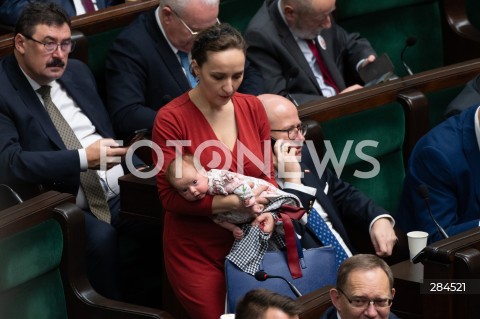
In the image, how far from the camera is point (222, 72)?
1.74 meters

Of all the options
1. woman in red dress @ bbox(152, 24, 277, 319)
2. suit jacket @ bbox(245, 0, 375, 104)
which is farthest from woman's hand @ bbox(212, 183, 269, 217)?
suit jacket @ bbox(245, 0, 375, 104)

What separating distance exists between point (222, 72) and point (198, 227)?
0.24 meters

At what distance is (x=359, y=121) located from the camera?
2203 millimetres

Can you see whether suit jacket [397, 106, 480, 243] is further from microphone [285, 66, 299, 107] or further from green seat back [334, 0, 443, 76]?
green seat back [334, 0, 443, 76]

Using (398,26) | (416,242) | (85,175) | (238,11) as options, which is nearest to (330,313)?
(416,242)

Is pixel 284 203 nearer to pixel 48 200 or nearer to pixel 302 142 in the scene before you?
pixel 302 142

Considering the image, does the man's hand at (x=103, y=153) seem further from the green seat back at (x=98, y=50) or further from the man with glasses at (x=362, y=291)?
the man with glasses at (x=362, y=291)

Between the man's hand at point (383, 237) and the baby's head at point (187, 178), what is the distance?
0.43 meters

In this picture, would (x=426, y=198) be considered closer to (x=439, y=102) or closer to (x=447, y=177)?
(x=447, y=177)

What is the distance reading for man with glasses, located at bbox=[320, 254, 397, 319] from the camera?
1584mm

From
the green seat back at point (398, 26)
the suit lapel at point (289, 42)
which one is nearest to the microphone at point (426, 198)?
the suit lapel at point (289, 42)

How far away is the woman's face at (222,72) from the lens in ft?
5.72

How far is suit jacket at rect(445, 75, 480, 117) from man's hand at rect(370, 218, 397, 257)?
0.35 metres

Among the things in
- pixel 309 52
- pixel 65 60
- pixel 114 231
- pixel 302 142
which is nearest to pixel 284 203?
pixel 302 142
